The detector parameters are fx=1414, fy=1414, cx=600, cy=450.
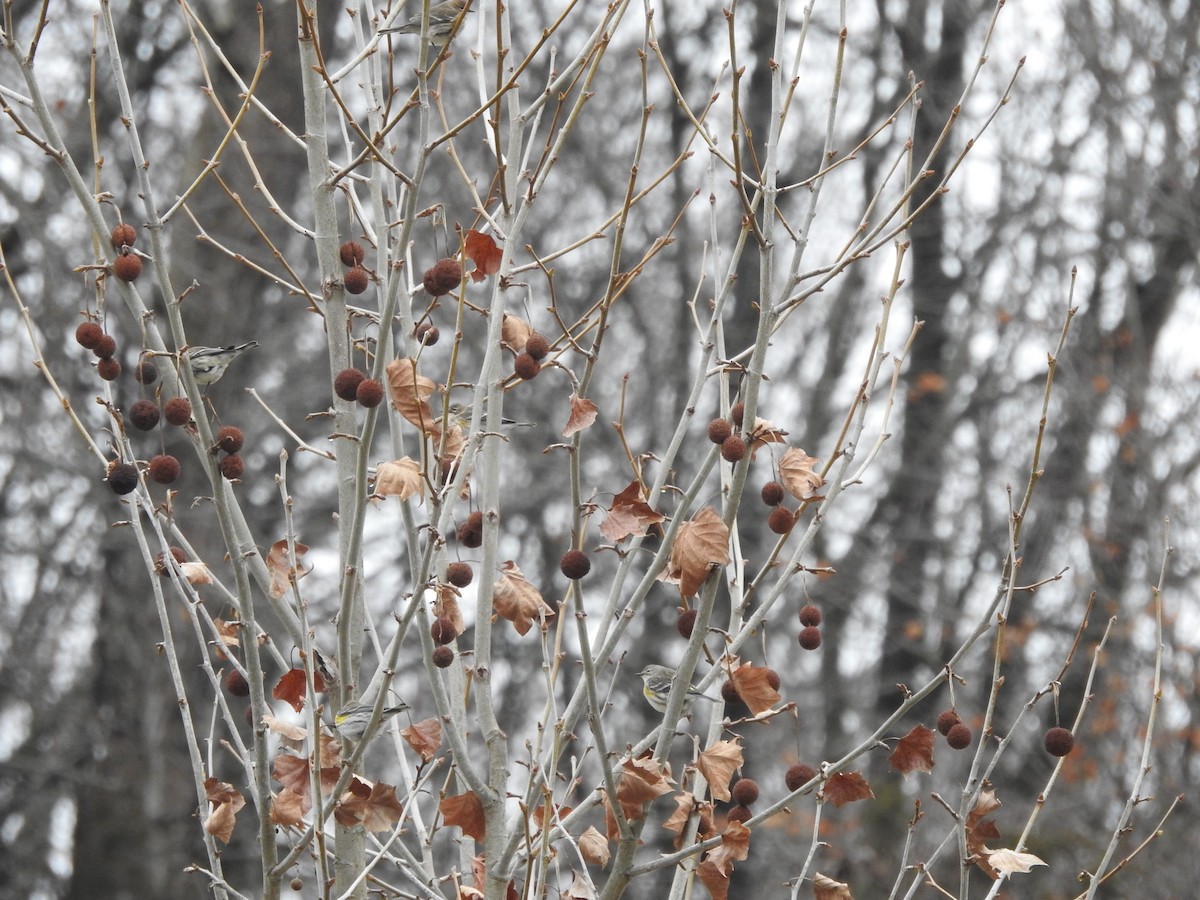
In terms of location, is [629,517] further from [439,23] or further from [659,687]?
[439,23]

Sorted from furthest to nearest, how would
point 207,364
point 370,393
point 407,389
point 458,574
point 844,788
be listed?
point 458,574
point 844,788
point 207,364
point 407,389
point 370,393

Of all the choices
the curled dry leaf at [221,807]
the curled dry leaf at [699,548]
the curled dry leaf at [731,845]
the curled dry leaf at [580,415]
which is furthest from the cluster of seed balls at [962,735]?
the curled dry leaf at [221,807]

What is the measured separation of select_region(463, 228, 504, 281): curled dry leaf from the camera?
269 centimetres

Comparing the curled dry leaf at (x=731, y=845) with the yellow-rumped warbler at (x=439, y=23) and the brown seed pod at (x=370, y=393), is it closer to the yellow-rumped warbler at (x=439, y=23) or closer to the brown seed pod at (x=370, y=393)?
the brown seed pod at (x=370, y=393)

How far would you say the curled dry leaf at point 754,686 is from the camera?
2.76 meters

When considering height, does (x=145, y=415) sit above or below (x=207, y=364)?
below

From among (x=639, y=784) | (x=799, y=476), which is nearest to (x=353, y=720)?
(x=639, y=784)

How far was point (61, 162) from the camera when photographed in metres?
2.45

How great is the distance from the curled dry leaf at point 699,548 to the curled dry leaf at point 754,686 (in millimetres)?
223

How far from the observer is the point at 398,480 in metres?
2.56

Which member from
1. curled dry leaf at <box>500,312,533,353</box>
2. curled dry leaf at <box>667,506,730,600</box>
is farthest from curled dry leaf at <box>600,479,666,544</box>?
curled dry leaf at <box>500,312,533,353</box>

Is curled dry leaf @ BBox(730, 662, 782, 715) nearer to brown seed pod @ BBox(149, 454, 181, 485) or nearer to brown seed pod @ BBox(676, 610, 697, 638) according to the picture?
brown seed pod @ BBox(676, 610, 697, 638)

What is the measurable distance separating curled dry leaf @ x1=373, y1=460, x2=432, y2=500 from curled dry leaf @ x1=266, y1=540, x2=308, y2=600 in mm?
287

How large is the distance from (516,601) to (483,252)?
682 millimetres
